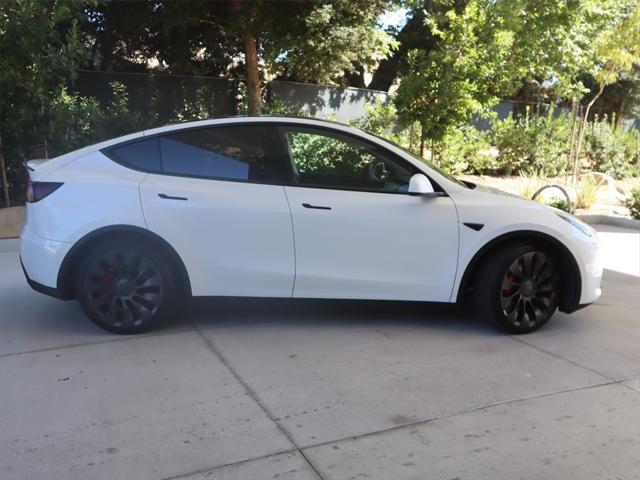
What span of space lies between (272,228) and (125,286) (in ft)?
3.78

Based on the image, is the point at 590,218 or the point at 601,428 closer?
the point at 601,428

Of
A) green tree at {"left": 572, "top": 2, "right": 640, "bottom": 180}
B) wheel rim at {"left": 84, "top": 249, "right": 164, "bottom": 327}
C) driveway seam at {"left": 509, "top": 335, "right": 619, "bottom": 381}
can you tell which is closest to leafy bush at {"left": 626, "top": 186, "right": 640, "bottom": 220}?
green tree at {"left": 572, "top": 2, "right": 640, "bottom": 180}

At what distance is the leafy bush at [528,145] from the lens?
54.1ft

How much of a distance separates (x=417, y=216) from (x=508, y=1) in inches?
274

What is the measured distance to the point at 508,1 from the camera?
1009cm

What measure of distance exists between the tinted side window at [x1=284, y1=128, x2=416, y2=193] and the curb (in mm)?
7655

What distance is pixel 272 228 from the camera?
456 cm

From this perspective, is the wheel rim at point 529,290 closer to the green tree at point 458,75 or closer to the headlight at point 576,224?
the headlight at point 576,224

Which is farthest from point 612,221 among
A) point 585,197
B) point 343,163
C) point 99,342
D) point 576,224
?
Answer: point 99,342

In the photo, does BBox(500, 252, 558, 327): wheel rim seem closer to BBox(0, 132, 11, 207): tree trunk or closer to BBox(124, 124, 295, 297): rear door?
BBox(124, 124, 295, 297): rear door

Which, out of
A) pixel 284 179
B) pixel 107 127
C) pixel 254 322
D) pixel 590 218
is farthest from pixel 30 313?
pixel 590 218

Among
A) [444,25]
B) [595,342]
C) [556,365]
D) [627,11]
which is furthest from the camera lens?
[627,11]

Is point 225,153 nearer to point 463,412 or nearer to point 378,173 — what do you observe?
point 378,173

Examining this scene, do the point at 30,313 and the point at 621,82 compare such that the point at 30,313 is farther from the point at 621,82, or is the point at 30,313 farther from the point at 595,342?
the point at 621,82
